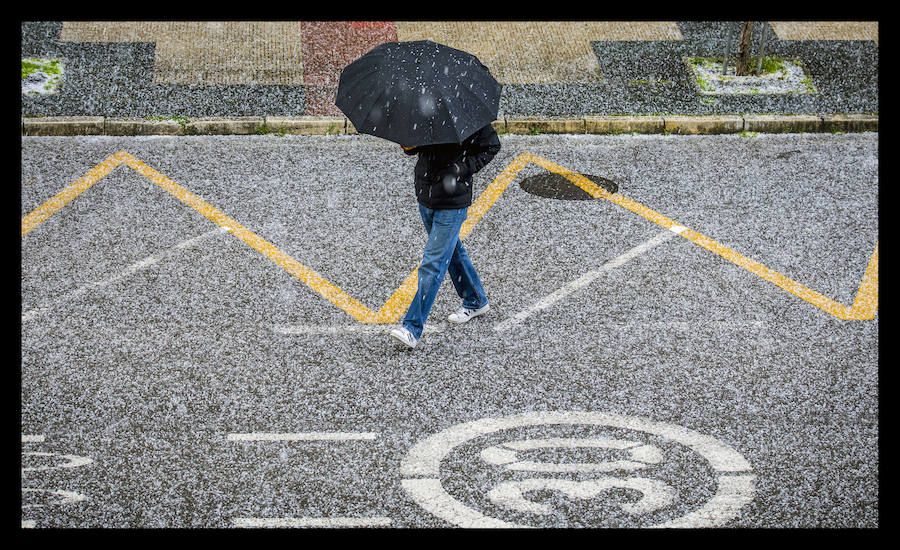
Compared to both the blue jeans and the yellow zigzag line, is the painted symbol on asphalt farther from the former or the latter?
the yellow zigzag line

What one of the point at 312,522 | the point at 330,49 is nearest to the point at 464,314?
the point at 312,522

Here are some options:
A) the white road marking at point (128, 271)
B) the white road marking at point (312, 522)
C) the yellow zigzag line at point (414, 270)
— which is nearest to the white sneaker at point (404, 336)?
the yellow zigzag line at point (414, 270)

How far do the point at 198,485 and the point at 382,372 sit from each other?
1.45m

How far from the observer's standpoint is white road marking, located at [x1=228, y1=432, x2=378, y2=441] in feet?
18.3

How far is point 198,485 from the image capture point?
5.20 metres

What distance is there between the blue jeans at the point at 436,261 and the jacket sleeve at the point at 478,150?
0.28 meters

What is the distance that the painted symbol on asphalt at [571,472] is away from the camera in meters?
5.09

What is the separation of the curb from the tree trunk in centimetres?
98

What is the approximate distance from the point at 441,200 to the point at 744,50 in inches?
232

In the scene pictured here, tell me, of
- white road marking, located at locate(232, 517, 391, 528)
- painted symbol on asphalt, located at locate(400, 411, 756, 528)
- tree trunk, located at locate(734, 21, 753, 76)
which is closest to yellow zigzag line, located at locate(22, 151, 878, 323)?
painted symbol on asphalt, located at locate(400, 411, 756, 528)

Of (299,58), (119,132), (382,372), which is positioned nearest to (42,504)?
(382,372)

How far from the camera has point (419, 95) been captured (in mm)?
5699

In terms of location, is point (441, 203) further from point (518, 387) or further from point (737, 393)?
point (737, 393)

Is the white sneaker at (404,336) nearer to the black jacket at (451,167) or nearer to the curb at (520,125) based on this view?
the black jacket at (451,167)
